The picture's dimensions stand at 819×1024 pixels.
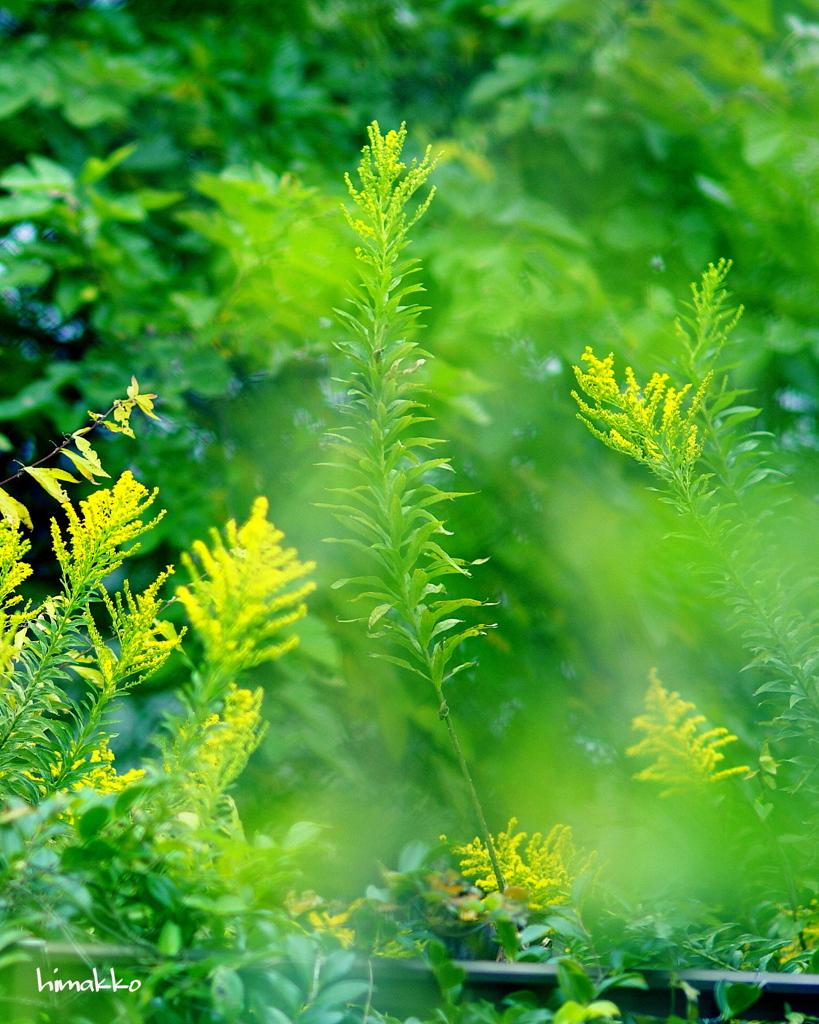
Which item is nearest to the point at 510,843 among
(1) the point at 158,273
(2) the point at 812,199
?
(1) the point at 158,273

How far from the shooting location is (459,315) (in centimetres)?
140

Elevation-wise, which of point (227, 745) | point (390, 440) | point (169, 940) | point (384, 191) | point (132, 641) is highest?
point (384, 191)

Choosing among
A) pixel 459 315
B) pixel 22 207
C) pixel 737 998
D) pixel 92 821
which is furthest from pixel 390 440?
pixel 22 207

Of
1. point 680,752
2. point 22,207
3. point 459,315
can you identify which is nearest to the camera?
point 680,752

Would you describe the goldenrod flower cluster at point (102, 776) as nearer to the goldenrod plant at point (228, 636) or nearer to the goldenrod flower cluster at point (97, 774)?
the goldenrod flower cluster at point (97, 774)

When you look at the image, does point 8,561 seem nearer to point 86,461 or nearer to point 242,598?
point 86,461

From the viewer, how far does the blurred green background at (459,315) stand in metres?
1.32

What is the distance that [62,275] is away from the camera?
1.45 metres

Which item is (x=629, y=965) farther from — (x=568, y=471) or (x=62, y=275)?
(x=62, y=275)

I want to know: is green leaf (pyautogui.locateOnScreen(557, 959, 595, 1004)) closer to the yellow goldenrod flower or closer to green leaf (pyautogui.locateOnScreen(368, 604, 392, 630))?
the yellow goldenrod flower

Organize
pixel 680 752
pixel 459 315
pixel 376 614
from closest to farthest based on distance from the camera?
pixel 376 614
pixel 680 752
pixel 459 315

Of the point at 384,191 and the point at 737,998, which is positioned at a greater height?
the point at 384,191

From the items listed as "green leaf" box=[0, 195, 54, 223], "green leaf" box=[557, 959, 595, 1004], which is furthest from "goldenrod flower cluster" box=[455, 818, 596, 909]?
"green leaf" box=[0, 195, 54, 223]

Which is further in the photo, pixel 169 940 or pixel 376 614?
pixel 376 614
